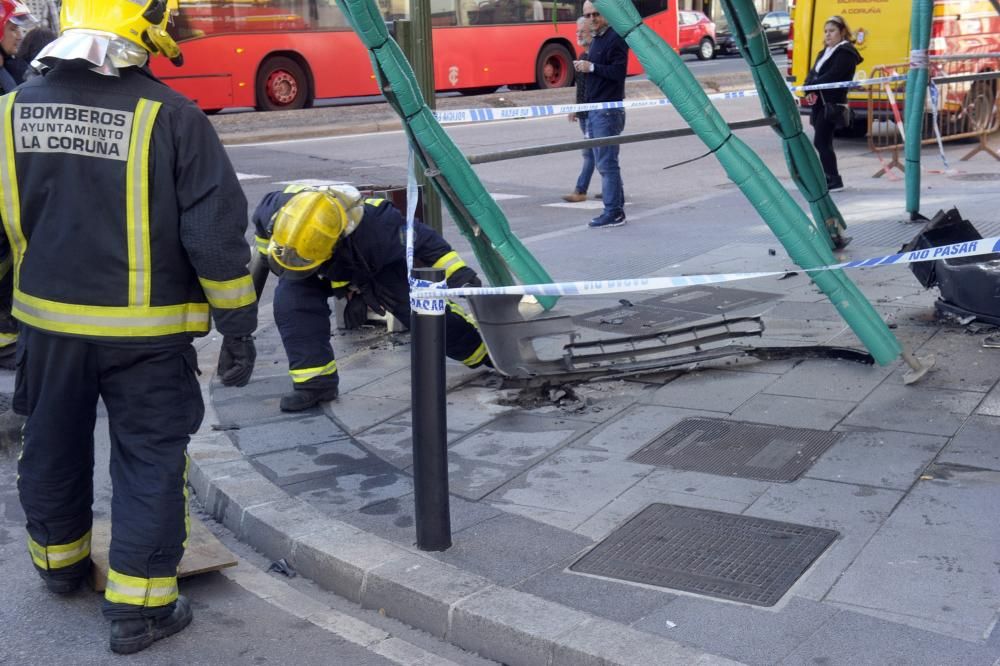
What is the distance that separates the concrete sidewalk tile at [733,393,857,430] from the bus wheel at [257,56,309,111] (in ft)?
57.4

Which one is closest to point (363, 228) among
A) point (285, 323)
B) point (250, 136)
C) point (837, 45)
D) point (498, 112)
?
point (285, 323)

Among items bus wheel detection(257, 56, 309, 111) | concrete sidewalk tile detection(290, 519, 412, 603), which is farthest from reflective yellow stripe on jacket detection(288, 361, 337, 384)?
bus wheel detection(257, 56, 309, 111)

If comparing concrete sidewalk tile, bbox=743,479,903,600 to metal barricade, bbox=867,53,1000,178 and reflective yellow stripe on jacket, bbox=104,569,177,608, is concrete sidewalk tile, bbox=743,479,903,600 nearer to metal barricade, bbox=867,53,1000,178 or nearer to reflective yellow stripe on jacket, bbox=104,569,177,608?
reflective yellow stripe on jacket, bbox=104,569,177,608

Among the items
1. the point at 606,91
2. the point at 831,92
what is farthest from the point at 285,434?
the point at 831,92

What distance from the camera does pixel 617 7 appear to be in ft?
16.6

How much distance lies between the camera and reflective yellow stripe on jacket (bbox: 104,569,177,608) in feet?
11.7

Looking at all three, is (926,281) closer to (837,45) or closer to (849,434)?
(849,434)

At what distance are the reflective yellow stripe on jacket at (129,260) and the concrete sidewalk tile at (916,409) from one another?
122 inches

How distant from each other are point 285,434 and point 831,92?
746 cm

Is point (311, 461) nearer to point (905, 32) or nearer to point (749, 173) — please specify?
point (749, 173)

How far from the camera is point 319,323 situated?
5.88m

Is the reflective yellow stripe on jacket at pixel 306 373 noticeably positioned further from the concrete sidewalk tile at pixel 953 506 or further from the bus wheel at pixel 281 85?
the bus wheel at pixel 281 85

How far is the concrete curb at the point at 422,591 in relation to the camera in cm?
335

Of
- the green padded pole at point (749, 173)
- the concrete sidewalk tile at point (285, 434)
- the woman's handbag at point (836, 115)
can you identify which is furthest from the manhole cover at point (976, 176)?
the concrete sidewalk tile at point (285, 434)
